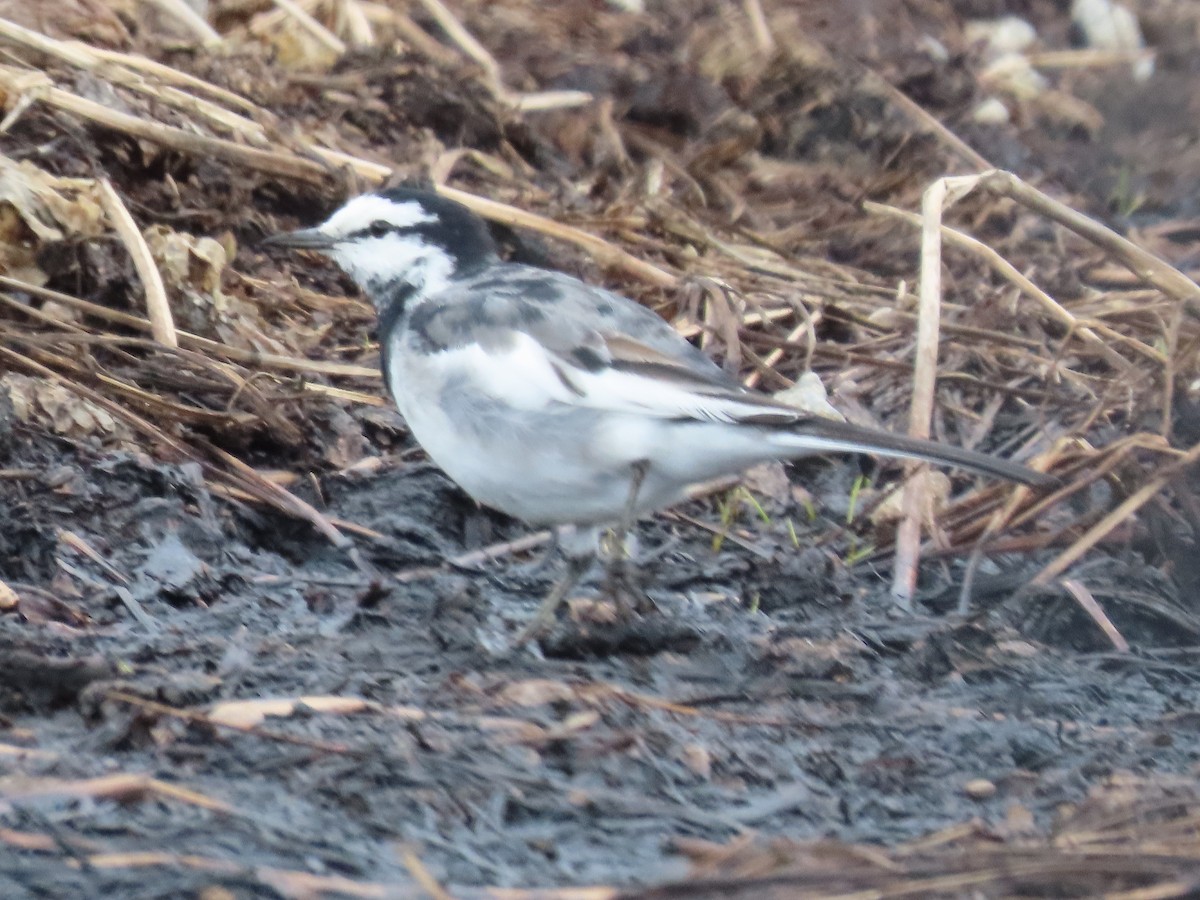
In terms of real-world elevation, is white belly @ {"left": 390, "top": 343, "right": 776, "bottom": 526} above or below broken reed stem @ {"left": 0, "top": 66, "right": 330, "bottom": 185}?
below

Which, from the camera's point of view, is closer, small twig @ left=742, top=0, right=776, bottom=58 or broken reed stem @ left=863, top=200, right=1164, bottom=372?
broken reed stem @ left=863, top=200, right=1164, bottom=372

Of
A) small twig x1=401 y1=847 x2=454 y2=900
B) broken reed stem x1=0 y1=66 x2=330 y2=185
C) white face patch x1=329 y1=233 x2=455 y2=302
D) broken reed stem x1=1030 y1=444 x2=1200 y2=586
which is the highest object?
broken reed stem x1=0 y1=66 x2=330 y2=185

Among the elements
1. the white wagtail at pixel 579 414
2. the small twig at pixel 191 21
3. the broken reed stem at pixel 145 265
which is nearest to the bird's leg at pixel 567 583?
the white wagtail at pixel 579 414

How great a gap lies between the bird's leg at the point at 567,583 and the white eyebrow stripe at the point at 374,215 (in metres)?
1.05

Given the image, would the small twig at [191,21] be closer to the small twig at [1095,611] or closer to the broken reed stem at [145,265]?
the broken reed stem at [145,265]

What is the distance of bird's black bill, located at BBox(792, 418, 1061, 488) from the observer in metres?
3.61

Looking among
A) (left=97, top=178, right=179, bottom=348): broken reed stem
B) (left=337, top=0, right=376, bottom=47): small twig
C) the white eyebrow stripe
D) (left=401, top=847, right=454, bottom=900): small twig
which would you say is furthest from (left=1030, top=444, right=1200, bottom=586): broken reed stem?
(left=337, top=0, right=376, bottom=47): small twig

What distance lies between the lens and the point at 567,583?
407 centimetres

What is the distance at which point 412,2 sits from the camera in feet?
27.1

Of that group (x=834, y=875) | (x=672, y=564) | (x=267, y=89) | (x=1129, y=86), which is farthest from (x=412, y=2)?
(x=834, y=875)

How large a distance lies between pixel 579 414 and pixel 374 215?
1197 mm

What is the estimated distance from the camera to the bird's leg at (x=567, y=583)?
391 cm

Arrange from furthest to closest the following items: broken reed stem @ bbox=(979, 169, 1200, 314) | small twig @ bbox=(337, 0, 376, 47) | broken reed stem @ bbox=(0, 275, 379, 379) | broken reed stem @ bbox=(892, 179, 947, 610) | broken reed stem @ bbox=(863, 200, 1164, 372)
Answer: small twig @ bbox=(337, 0, 376, 47)
broken reed stem @ bbox=(0, 275, 379, 379)
broken reed stem @ bbox=(863, 200, 1164, 372)
broken reed stem @ bbox=(979, 169, 1200, 314)
broken reed stem @ bbox=(892, 179, 947, 610)

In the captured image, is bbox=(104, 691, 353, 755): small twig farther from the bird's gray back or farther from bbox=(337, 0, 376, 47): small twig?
bbox=(337, 0, 376, 47): small twig
